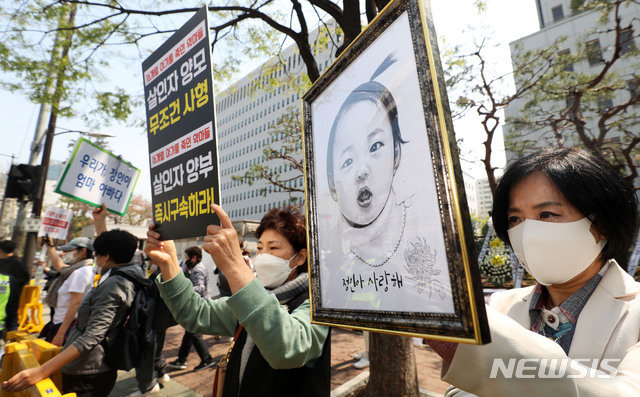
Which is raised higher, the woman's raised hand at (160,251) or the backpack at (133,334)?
the woman's raised hand at (160,251)

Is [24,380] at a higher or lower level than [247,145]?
lower

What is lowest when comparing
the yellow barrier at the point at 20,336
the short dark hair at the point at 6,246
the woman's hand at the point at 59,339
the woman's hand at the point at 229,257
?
the yellow barrier at the point at 20,336

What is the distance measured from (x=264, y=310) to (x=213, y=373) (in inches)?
181

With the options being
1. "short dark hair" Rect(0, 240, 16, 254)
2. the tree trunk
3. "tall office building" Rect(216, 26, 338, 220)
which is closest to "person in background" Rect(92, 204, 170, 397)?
the tree trunk

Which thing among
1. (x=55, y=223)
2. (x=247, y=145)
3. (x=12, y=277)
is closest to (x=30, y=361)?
(x=12, y=277)

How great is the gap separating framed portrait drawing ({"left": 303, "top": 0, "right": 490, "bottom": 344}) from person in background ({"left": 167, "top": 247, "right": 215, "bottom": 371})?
14.0 ft

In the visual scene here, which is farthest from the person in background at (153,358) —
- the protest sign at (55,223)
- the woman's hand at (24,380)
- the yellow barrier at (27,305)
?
the protest sign at (55,223)

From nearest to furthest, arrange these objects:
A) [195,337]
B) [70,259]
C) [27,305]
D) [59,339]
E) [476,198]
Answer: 1. [59,339]
2. [195,337]
3. [70,259]
4. [27,305]
5. [476,198]

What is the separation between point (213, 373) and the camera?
4855 mm

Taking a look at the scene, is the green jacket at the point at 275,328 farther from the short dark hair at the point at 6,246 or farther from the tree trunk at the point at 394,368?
the short dark hair at the point at 6,246

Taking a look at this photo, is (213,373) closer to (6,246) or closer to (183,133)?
(6,246)

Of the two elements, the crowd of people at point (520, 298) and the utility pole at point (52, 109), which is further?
the utility pole at point (52, 109)

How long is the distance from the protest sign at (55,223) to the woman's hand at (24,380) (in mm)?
6039

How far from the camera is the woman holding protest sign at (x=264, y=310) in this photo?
3.59 ft
